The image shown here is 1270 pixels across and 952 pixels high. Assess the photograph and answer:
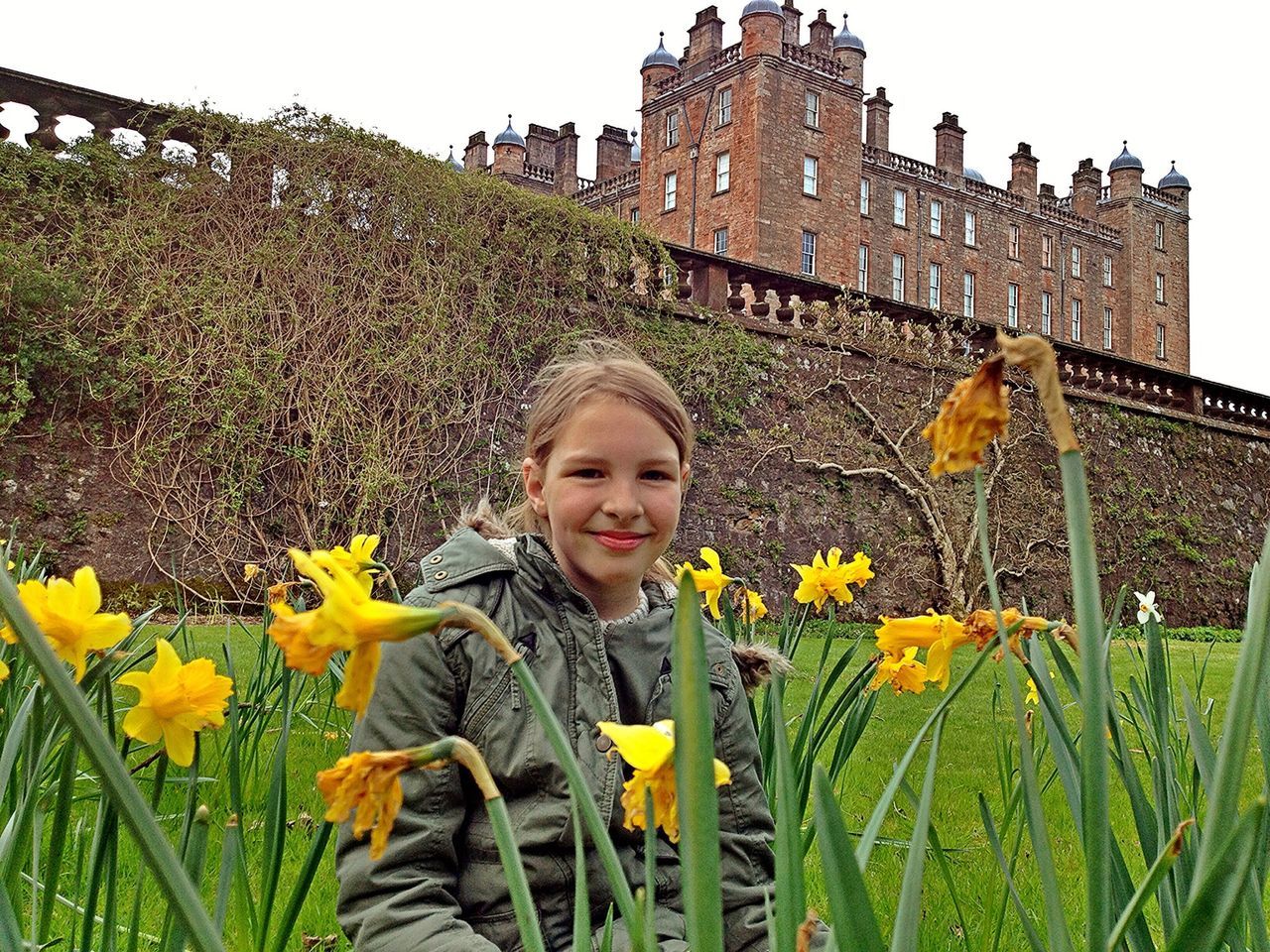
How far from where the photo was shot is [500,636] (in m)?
0.54

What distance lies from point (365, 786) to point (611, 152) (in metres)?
30.2

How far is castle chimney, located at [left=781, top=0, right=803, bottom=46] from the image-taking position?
76.0 feet

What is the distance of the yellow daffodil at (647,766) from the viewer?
1.87ft

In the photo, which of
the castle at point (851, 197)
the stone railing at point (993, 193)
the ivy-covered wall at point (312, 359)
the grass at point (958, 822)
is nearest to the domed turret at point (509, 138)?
the castle at point (851, 197)

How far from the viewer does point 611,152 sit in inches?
1162

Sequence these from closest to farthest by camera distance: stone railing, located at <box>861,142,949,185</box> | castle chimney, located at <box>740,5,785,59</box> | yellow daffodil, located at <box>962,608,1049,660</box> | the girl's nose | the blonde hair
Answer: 1. yellow daffodil, located at <box>962,608,1049,660</box>
2. the girl's nose
3. the blonde hair
4. castle chimney, located at <box>740,5,785,59</box>
5. stone railing, located at <box>861,142,949,185</box>

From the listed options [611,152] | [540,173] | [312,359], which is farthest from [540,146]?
[312,359]

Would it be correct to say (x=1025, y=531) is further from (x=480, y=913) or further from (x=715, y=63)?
(x=715, y=63)

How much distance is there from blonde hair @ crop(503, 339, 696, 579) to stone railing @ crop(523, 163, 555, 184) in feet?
97.4

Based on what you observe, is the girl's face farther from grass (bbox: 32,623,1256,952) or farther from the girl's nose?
grass (bbox: 32,623,1256,952)

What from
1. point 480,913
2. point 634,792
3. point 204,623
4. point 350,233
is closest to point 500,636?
point 634,792

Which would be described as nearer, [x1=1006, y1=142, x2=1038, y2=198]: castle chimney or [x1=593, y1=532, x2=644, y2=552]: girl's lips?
[x1=593, y1=532, x2=644, y2=552]: girl's lips

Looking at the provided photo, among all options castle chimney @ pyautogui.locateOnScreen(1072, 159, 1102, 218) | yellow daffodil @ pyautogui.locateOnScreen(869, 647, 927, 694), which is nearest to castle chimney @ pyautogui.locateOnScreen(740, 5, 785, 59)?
castle chimney @ pyautogui.locateOnScreen(1072, 159, 1102, 218)

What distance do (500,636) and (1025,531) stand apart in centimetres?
1162
